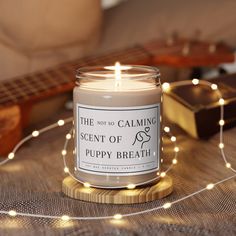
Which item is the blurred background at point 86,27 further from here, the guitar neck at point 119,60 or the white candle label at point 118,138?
the white candle label at point 118,138

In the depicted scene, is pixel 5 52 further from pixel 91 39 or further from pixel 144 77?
pixel 144 77

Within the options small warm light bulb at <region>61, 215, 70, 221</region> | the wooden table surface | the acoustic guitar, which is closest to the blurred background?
the acoustic guitar

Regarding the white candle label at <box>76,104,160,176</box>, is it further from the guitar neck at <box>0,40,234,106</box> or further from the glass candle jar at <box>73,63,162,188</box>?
the guitar neck at <box>0,40,234,106</box>

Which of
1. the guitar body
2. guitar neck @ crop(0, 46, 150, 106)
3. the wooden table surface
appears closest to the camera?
the wooden table surface

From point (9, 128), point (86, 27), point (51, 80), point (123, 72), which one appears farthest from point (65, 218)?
point (86, 27)

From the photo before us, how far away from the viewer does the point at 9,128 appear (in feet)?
2.92

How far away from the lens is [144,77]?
63cm

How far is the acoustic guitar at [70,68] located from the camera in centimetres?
93

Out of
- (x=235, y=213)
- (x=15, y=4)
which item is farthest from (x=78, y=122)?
(x=15, y=4)

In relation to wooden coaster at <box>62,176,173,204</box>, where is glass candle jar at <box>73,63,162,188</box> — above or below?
above

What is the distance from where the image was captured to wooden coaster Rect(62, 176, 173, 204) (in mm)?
615

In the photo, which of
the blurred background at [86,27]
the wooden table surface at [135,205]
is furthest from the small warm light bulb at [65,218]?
the blurred background at [86,27]

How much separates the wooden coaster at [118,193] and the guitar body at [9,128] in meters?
0.25

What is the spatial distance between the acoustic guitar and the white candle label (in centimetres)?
29
